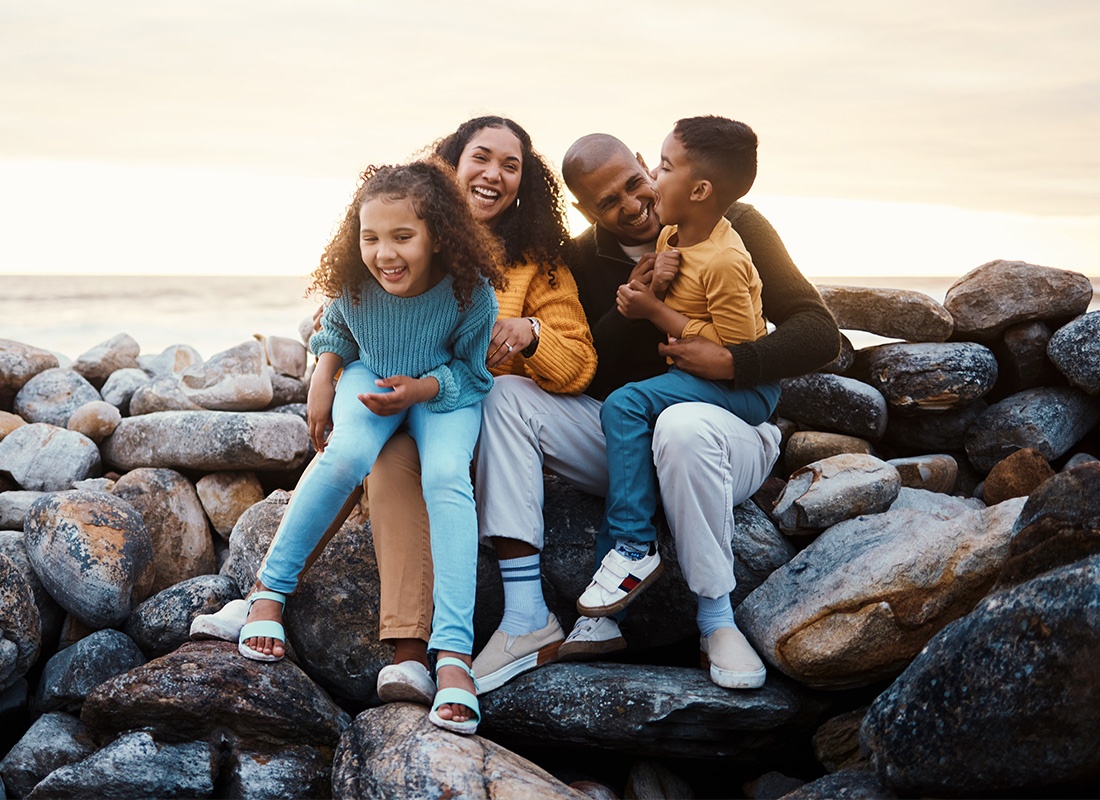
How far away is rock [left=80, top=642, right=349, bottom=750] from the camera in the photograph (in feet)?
10.5

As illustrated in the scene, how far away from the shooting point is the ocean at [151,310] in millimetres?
19141

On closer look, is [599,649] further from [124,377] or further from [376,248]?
[124,377]

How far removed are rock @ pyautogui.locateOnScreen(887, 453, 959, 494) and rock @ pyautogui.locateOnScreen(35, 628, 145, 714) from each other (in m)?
3.31

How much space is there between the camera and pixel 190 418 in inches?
193

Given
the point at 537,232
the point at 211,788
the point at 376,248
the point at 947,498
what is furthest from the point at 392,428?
the point at 947,498

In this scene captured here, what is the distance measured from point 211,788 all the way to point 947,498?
3021 mm

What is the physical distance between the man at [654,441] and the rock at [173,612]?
50.6 inches

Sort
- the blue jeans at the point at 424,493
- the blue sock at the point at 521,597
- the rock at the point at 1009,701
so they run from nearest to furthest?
the rock at the point at 1009,701
the blue jeans at the point at 424,493
the blue sock at the point at 521,597

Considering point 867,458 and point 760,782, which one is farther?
point 867,458

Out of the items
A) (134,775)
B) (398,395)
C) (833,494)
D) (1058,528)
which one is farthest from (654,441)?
(134,775)

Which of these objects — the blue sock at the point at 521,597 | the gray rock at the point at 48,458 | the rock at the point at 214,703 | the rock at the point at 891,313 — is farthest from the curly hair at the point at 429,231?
the gray rock at the point at 48,458

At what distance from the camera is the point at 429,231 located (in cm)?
330

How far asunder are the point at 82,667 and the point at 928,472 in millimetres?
3592

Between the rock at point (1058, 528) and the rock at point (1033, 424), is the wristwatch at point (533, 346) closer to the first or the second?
the rock at point (1058, 528)
